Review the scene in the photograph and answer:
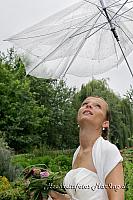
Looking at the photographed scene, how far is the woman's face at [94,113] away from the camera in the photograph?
2.05m

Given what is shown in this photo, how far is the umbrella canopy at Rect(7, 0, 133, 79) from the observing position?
3.10 m

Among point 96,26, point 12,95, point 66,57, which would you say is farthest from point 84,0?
point 12,95

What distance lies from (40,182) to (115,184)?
440mm

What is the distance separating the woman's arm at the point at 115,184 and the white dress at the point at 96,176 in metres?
0.02

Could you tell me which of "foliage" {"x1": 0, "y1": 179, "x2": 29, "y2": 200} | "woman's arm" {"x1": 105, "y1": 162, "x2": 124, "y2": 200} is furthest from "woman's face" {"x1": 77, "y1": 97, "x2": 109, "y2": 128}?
"foliage" {"x1": 0, "y1": 179, "x2": 29, "y2": 200}

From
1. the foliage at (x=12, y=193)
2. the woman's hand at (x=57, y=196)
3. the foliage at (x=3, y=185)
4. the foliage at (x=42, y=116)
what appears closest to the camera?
the woman's hand at (x=57, y=196)

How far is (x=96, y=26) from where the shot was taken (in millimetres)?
3154

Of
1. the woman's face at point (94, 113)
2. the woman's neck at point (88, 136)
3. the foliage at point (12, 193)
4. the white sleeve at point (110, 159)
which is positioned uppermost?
the woman's face at point (94, 113)

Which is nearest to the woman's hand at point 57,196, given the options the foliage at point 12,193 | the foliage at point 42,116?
the foliage at point 12,193

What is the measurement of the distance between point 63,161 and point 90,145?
38.3 feet

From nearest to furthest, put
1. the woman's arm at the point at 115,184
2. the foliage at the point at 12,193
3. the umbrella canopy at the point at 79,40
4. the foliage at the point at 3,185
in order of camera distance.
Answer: the woman's arm at the point at 115,184, the umbrella canopy at the point at 79,40, the foliage at the point at 12,193, the foliage at the point at 3,185

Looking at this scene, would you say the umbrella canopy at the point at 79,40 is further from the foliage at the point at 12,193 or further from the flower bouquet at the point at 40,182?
the foliage at the point at 12,193

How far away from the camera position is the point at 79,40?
124 inches

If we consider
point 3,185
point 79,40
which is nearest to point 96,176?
point 79,40
